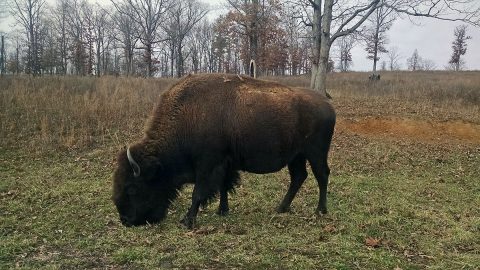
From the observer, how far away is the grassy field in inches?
208

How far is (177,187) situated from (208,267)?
208 centimetres

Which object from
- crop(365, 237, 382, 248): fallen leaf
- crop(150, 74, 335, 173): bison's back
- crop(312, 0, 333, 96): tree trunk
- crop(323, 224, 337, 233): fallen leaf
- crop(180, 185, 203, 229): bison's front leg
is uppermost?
crop(312, 0, 333, 96): tree trunk

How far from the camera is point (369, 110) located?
19234mm

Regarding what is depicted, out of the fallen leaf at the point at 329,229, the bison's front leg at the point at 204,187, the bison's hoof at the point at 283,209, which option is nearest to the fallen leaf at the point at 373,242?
the fallen leaf at the point at 329,229

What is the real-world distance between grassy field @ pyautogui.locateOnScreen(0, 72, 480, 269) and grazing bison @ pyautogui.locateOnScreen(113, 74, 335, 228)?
525mm

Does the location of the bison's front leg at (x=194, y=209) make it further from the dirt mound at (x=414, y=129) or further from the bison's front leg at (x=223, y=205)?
the dirt mound at (x=414, y=129)

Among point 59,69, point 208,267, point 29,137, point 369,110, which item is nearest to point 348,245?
point 208,267

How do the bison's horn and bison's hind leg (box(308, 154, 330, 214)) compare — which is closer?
the bison's horn

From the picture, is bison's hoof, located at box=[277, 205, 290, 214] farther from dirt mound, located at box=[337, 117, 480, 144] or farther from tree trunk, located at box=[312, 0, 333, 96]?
tree trunk, located at box=[312, 0, 333, 96]

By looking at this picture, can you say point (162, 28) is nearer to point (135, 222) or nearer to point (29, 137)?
point (29, 137)

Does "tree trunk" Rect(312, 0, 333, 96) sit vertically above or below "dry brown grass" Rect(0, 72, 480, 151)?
above

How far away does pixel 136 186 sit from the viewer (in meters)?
6.38

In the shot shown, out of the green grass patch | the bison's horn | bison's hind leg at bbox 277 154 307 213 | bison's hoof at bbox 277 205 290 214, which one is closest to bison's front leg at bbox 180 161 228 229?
the green grass patch

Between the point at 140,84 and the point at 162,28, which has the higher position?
the point at 162,28
